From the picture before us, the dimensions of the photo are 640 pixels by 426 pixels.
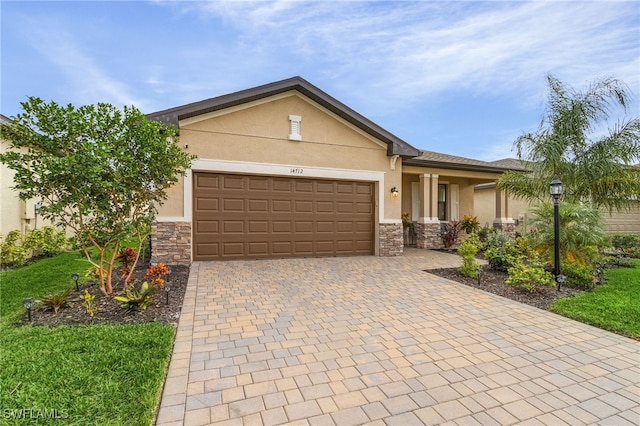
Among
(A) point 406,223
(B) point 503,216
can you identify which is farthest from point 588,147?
(A) point 406,223

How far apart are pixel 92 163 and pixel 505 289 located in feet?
24.4

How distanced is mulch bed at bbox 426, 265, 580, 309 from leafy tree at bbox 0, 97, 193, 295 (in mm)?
6309

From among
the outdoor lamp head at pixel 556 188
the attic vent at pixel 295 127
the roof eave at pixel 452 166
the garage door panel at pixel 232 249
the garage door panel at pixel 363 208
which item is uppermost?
the attic vent at pixel 295 127

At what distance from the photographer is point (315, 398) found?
2529 millimetres

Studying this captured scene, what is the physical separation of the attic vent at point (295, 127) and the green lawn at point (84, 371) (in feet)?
21.3

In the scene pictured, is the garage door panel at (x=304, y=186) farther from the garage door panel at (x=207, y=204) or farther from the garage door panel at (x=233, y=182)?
the garage door panel at (x=207, y=204)

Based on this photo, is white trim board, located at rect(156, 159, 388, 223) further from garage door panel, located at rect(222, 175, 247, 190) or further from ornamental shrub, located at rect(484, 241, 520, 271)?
ornamental shrub, located at rect(484, 241, 520, 271)

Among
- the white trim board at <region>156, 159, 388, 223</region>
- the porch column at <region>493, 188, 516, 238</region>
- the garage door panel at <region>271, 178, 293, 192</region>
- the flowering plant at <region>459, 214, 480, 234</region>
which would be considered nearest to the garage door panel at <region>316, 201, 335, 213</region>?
the white trim board at <region>156, 159, 388, 223</region>

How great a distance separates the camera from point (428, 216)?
494 inches

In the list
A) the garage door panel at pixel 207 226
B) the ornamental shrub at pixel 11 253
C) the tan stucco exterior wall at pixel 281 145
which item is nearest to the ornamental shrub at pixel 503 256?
the tan stucco exterior wall at pixel 281 145

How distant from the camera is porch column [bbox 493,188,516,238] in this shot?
13.8 metres

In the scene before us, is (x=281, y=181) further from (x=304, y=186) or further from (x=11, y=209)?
(x=11, y=209)

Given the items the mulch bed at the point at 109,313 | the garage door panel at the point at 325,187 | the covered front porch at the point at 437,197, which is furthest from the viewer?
the covered front porch at the point at 437,197

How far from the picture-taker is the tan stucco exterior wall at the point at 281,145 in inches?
329
